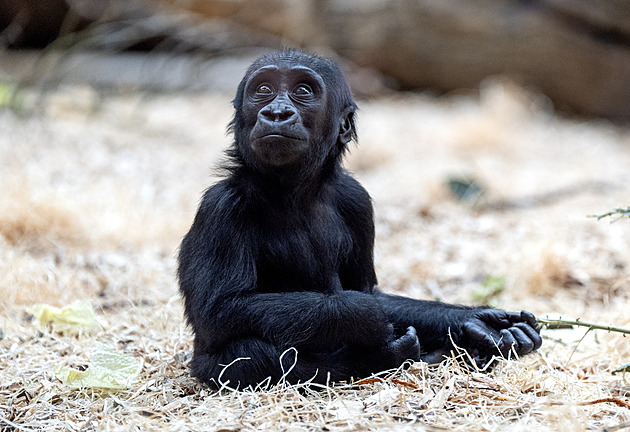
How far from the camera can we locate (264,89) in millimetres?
3514

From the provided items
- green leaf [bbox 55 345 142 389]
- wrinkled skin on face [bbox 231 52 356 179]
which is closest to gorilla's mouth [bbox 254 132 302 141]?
wrinkled skin on face [bbox 231 52 356 179]

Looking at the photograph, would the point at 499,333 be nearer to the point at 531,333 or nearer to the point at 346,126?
the point at 531,333

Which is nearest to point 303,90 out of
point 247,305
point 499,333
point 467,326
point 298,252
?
point 298,252

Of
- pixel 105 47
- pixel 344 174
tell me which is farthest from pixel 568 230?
pixel 105 47

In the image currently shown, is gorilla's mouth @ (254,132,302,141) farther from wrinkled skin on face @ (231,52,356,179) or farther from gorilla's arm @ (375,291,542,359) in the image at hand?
gorilla's arm @ (375,291,542,359)

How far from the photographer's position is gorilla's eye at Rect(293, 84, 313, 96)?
3.51 meters

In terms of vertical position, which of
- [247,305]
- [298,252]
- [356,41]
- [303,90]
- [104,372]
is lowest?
[104,372]

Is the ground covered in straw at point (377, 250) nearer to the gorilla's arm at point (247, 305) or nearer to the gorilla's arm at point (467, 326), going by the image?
the gorilla's arm at point (467, 326)

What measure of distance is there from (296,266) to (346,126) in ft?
2.83

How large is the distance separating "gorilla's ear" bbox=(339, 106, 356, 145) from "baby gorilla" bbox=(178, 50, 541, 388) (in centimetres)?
1

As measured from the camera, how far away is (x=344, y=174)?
3.96 metres

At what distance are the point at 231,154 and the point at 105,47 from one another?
976 centimetres

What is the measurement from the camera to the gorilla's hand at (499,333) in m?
3.57

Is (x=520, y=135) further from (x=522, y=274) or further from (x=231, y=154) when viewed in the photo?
(x=231, y=154)
